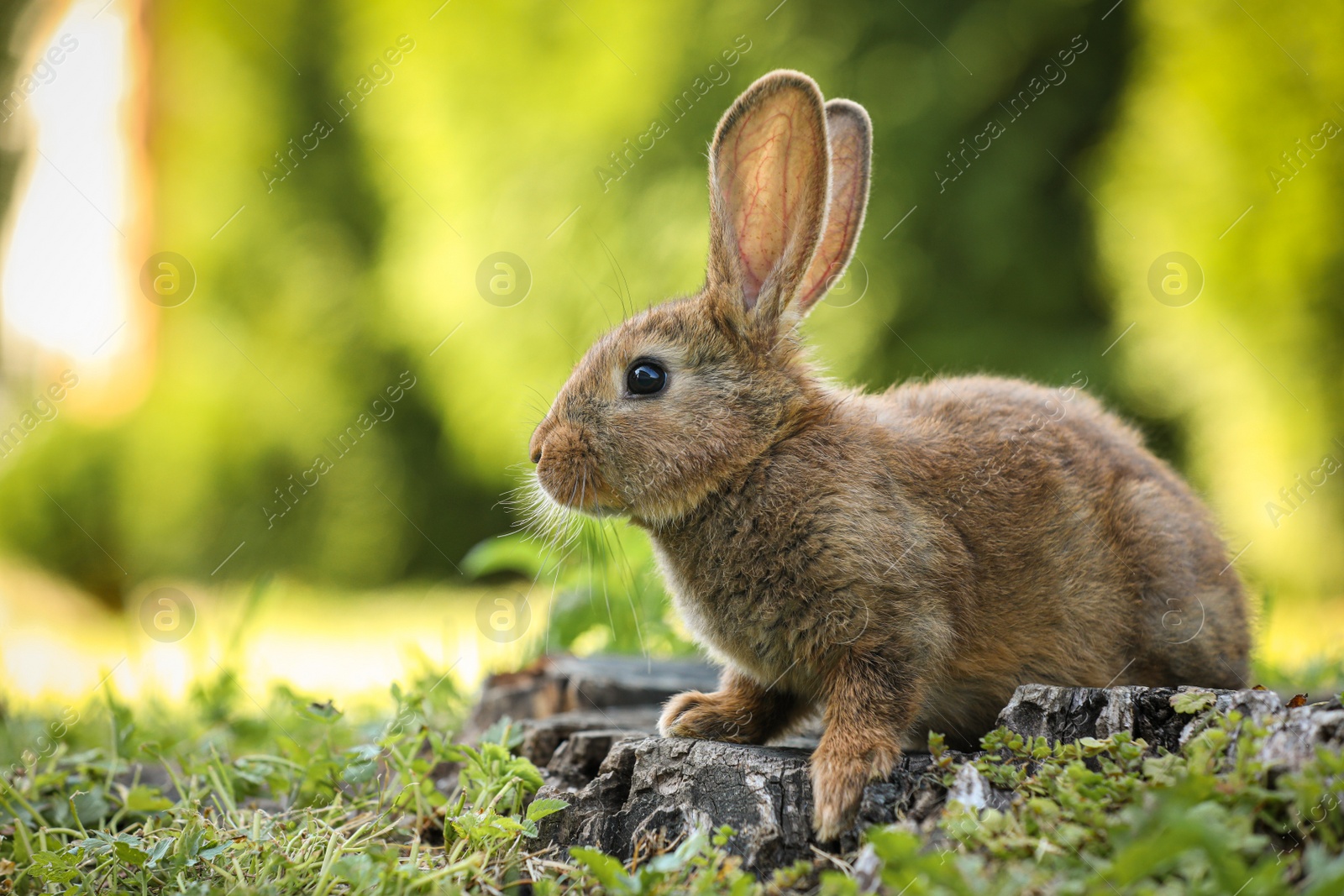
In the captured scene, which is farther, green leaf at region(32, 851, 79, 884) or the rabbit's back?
the rabbit's back

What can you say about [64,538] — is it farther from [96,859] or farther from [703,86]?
[96,859]

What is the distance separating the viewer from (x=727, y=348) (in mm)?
3656

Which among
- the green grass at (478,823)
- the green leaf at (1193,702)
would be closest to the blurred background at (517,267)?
the green grass at (478,823)

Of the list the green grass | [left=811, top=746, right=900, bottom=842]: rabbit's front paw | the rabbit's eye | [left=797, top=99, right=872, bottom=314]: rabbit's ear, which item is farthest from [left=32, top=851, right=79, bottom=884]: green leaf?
[left=797, top=99, right=872, bottom=314]: rabbit's ear

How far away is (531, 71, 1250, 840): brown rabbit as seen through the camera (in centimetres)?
329

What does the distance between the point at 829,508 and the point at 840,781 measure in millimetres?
861

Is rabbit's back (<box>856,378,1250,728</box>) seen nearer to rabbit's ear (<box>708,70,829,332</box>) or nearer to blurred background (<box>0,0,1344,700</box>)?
rabbit's ear (<box>708,70,829,332</box>)

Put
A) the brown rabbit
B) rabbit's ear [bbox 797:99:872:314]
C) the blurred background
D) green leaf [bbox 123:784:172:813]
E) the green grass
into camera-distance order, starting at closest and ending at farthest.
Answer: the green grass, the brown rabbit, green leaf [bbox 123:784:172:813], rabbit's ear [bbox 797:99:872:314], the blurred background

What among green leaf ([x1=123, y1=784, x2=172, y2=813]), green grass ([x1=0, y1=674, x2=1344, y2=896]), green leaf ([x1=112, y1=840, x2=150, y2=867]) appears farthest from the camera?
green leaf ([x1=123, y1=784, x2=172, y2=813])

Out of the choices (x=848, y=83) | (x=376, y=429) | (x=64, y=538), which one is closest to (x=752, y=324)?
(x=848, y=83)

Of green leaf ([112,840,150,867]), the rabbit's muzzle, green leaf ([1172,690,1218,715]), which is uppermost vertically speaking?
the rabbit's muzzle

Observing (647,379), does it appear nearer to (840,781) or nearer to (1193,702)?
(840,781)

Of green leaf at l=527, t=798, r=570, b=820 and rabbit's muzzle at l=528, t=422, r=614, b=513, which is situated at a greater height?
rabbit's muzzle at l=528, t=422, r=614, b=513

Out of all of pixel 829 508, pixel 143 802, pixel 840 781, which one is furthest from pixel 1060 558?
pixel 143 802
